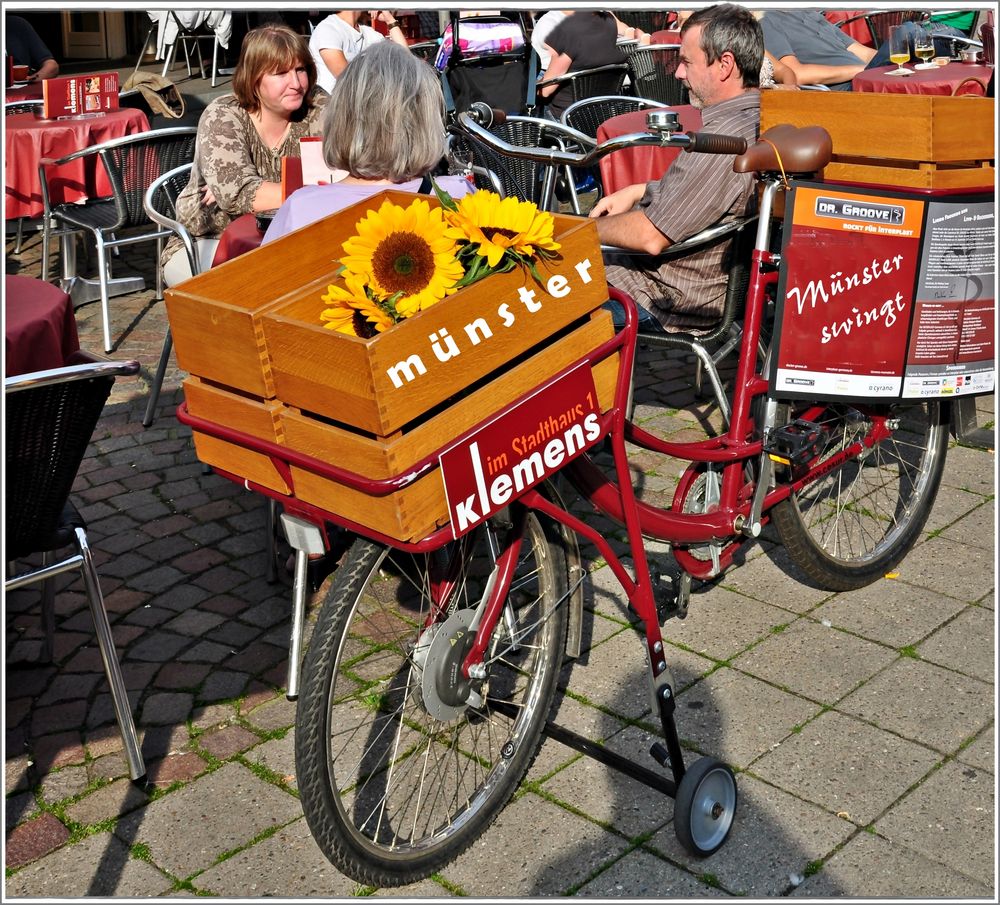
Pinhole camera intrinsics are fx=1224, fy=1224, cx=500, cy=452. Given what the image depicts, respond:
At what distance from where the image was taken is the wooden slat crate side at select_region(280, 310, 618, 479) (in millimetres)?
2336

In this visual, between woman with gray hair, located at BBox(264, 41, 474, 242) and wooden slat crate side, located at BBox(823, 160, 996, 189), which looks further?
woman with gray hair, located at BBox(264, 41, 474, 242)

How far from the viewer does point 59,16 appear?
17.6m

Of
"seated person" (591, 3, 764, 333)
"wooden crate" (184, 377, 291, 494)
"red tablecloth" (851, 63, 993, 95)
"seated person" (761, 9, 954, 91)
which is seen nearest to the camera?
"wooden crate" (184, 377, 291, 494)

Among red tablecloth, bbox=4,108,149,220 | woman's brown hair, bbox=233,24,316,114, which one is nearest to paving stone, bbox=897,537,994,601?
woman's brown hair, bbox=233,24,316,114

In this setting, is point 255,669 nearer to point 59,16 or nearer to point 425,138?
point 425,138

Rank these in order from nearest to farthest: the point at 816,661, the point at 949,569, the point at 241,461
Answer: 1. the point at 241,461
2. the point at 816,661
3. the point at 949,569

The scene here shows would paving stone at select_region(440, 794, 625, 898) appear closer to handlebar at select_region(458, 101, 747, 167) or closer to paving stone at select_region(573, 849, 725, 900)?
paving stone at select_region(573, 849, 725, 900)

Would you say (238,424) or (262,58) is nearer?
(238,424)

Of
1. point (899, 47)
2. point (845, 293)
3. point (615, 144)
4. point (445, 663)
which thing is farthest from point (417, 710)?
point (899, 47)

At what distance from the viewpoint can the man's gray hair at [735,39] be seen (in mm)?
4621

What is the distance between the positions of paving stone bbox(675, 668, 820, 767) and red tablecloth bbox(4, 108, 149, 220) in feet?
17.2

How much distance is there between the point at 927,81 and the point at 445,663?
5.15 metres

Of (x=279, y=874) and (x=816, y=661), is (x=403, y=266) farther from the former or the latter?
(x=816, y=661)

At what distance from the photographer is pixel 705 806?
2.88 meters
